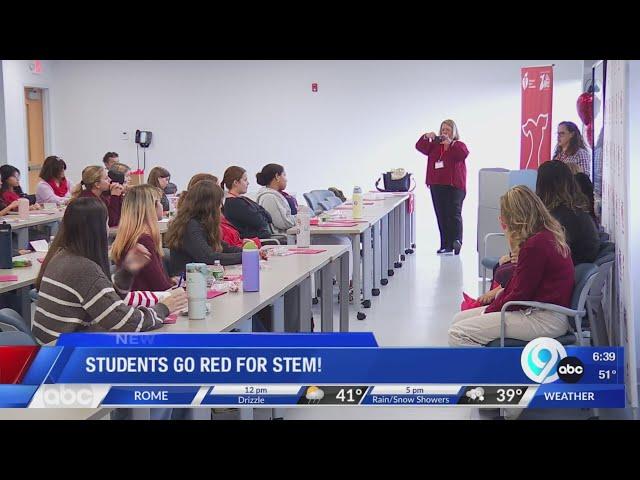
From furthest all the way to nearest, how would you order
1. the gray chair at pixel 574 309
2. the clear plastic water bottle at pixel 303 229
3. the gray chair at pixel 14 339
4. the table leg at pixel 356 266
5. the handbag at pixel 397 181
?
the handbag at pixel 397 181, the table leg at pixel 356 266, the clear plastic water bottle at pixel 303 229, the gray chair at pixel 574 309, the gray chair at pixel 14 339

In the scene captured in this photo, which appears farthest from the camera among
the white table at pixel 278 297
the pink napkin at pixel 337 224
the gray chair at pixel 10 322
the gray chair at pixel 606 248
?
the pink napkin at pixel 337 224

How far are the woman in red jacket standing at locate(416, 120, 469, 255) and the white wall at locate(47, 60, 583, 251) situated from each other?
2669mm

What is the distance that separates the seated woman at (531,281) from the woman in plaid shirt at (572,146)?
248 centimetres

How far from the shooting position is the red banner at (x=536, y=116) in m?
8.82

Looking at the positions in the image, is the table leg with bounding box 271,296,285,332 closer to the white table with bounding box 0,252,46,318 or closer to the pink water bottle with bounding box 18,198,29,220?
the white table with bounding box 0,252,46,318

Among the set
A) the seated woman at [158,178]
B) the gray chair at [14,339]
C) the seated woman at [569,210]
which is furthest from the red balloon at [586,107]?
the gray chair at [14,339]

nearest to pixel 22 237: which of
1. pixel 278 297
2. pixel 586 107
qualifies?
pixel 278 297

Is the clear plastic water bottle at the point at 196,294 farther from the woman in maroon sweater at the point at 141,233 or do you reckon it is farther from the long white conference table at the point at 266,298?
the woman in maroon sweater at the point at 141,233

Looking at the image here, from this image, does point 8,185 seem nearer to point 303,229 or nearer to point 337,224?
point 337,224

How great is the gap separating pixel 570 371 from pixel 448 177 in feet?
24.4

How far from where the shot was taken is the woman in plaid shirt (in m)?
7.22

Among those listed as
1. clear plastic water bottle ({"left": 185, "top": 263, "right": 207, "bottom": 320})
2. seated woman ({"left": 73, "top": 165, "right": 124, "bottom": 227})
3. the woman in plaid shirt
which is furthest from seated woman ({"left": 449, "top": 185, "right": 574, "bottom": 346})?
seated woman ({"left": 73, "top": 165, "right": 124, "bottom": 227})

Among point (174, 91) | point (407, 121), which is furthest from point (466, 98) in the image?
point (174, 91)
